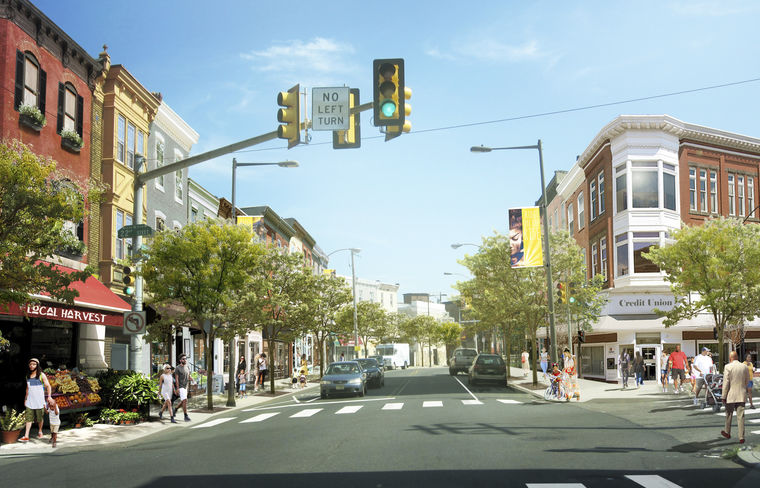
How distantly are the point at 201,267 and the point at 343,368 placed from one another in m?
9.54

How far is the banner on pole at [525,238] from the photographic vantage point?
2859 centimetres

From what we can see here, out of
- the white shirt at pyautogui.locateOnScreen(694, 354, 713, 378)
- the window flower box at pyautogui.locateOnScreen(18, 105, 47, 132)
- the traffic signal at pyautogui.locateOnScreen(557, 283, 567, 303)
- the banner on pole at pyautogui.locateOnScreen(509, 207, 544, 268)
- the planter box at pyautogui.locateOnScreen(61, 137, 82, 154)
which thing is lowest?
the white shirt at pyautogui.locateOnScreen(694, 354, 713, 378)

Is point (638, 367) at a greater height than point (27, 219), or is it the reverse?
point (27, 219)

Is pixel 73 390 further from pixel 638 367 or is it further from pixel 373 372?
pixel 638 367

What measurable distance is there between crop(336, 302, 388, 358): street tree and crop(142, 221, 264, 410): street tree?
1572 inches

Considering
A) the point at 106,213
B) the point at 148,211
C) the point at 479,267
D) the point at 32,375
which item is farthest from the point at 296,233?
the point at 32,375

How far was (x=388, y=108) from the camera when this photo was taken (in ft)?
35.9

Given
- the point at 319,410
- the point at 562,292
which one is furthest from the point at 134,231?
the point at 562,292

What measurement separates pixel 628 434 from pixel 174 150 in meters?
25.1

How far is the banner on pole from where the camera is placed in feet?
93.8

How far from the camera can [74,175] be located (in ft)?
76.5

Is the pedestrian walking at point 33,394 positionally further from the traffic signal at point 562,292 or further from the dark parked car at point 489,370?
the dark parked car at point 489,370

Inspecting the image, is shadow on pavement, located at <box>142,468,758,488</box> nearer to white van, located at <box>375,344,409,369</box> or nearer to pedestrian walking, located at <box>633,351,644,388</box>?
pedestrian walking, located at <box>633,351,644,388</box>

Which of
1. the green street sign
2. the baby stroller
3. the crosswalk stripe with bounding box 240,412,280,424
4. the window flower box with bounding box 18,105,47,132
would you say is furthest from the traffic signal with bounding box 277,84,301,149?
the baby stroller
